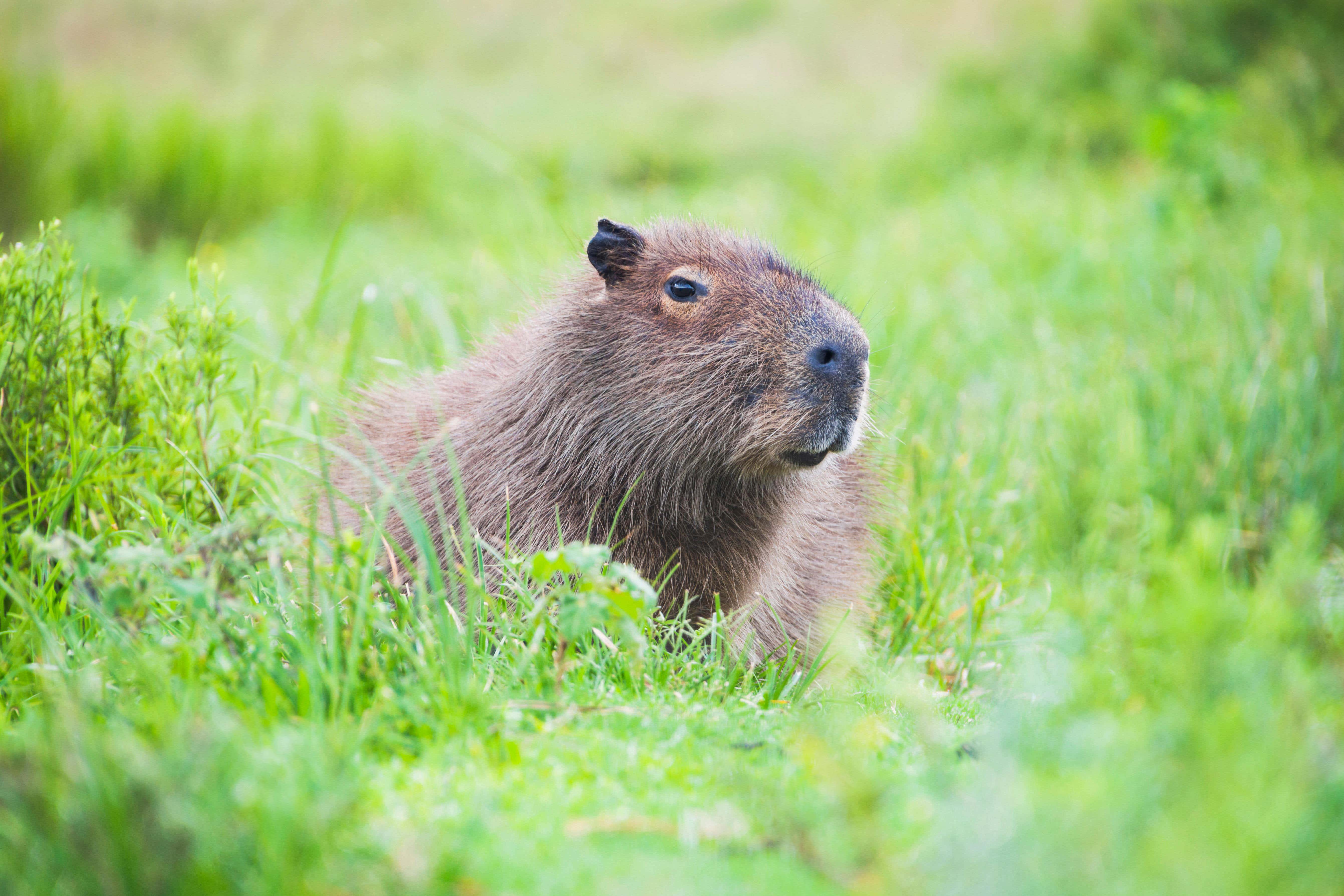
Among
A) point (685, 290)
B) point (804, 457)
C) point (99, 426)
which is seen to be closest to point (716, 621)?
point (804, 457)

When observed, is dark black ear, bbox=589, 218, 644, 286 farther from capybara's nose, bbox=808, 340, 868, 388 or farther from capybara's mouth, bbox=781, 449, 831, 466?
capybara's mouth, bbox=781, 449, 831, 466

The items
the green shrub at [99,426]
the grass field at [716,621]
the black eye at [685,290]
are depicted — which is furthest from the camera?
the black eye at [685,290]

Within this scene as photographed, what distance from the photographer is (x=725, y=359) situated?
3.10m

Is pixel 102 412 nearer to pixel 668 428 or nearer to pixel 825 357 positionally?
pixel 668 428

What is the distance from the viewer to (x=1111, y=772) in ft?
4.66

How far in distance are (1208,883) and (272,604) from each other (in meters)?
2.24

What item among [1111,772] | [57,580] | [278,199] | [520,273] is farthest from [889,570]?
[278,199]

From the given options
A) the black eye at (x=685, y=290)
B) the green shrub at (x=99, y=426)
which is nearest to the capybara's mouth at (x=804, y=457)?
the black eye at (x=685, y=290)

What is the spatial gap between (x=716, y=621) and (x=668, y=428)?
0.68 metres

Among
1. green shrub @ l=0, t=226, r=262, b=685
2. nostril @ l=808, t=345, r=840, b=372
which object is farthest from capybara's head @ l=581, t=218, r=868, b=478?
green shrub @ l=0, t=226, r=262, b=685

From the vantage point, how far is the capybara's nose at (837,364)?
305cm

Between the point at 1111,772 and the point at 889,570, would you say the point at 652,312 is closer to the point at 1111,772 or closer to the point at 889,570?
the point at 889,570

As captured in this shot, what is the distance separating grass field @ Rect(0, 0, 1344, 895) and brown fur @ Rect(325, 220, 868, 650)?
0.36 metres

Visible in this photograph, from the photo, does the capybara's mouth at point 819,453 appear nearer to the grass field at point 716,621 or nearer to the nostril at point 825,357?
the nostril at point 825,357
